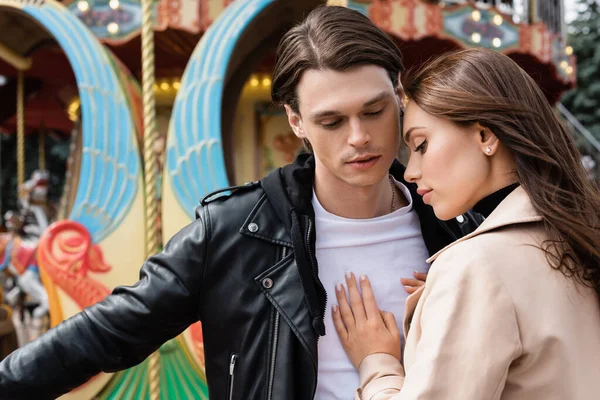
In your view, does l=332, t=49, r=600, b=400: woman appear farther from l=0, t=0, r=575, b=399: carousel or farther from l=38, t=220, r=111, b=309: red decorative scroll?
l=38, t=220, r=111, b=309: red decorative scroll

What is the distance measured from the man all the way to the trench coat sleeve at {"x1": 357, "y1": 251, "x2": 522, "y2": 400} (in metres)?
0.44

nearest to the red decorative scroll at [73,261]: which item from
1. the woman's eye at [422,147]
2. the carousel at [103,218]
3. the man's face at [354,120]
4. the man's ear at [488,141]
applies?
the carousel at [103,218]

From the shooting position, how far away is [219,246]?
4.77 ft

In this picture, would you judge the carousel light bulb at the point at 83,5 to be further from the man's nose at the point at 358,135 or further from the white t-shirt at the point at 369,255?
the man's nose at the point at 358,135

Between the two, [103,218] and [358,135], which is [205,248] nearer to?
[358,135]

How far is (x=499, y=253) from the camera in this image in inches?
38.2

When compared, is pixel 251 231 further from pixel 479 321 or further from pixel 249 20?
pixel 249 20

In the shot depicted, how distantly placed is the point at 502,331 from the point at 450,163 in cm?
33

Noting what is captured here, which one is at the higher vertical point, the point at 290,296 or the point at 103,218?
the point at 103,218

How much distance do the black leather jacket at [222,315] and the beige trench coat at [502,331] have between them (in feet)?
1.42

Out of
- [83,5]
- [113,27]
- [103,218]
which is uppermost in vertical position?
[83,5]

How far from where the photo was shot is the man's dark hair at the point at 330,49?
146cm

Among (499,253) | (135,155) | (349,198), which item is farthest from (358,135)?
(135,155)

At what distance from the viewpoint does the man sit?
1.37 meters
